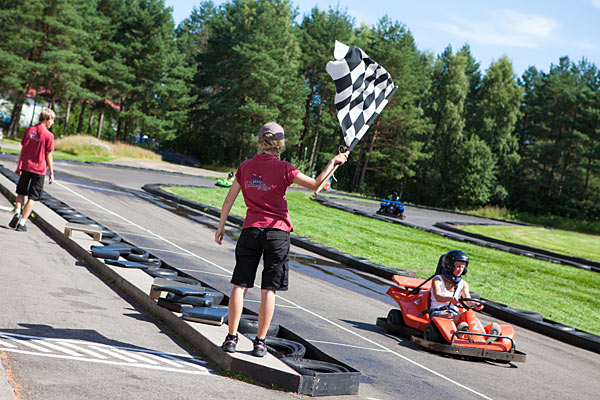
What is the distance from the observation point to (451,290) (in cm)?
768

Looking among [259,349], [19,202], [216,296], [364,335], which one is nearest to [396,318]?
[364,335]

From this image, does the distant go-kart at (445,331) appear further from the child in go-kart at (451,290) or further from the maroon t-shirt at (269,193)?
the maroon t-shirt at (269,193)

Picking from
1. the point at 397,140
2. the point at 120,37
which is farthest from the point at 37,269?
the point at 397,140

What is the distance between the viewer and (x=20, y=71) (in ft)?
151

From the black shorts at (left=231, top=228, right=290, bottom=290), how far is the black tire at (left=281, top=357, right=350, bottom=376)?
0.58 meters

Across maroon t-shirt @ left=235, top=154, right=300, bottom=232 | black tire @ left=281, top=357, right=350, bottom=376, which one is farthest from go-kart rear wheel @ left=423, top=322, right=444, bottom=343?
maroon t-shirt @ left=235, top=154, right=300, bottom=232

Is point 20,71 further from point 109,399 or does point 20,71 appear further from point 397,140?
point 109,399

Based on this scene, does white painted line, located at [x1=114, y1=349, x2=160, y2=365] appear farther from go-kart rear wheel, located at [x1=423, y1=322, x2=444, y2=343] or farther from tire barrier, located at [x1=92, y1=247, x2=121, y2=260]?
go-kart rear wheel, located at [x1=423, y1=322, x2=444, y2=343]

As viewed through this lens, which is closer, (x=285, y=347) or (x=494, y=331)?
(x=285, y=347)

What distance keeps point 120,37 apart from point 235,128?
44.8 feet

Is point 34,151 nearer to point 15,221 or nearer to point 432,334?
point 15,221

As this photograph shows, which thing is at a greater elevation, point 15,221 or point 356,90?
point 356,90

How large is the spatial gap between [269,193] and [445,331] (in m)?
3.47

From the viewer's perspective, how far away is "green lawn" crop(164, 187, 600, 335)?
41.7 ft
